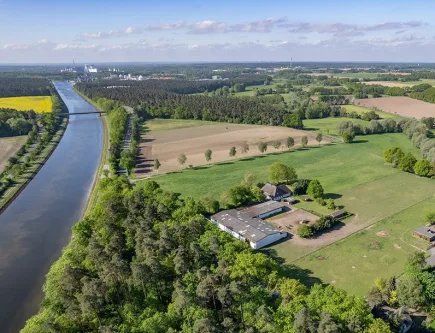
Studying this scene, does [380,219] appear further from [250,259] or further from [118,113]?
[118,113]

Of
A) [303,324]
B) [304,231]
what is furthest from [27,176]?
[303,324]

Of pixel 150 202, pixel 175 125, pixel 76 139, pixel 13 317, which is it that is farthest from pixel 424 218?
pixel 76 139

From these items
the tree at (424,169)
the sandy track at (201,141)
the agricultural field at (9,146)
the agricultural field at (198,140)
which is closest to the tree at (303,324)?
the sandy track at (201,141)

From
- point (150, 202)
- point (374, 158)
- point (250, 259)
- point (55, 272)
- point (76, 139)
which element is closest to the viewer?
point (250, 259)

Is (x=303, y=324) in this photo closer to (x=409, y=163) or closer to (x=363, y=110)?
(x=409, y=163)

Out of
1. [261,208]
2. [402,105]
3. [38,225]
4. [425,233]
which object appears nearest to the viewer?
[425,233]

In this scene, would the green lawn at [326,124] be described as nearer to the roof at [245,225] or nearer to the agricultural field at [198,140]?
the agricultural field at [198,140]

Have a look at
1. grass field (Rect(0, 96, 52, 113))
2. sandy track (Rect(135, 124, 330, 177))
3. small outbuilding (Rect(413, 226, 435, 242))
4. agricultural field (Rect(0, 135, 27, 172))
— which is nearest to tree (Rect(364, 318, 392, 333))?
small outbuilding (Rect(413, 226, 435, 242))
